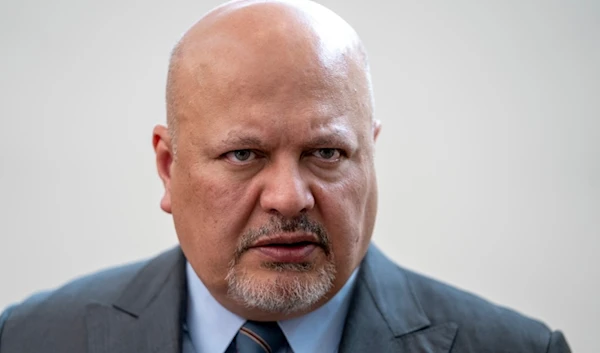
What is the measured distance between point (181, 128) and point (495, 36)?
4.20ft

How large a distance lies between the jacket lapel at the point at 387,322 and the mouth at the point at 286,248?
27 centimetres

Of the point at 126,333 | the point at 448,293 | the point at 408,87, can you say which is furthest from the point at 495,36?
the point at 126,333

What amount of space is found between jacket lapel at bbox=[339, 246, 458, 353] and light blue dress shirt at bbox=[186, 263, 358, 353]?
27mm

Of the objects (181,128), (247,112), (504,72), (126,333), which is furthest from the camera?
(504,72)

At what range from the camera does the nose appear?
5.09ft

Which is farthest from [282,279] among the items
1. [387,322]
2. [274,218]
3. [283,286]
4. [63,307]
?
[63,307]

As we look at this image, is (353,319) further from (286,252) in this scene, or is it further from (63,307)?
(63,307)

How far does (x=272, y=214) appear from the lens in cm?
158

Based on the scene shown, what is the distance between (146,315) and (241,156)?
473 millimetres

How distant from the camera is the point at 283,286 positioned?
5.27 ft

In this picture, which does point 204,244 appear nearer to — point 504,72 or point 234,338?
point 234,338

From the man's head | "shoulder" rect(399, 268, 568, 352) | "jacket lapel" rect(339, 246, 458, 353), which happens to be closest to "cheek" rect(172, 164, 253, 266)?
the man's head

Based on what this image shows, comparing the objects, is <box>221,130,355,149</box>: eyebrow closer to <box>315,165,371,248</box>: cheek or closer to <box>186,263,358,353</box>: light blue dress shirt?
<box>315,165,371,248</box>: cheek

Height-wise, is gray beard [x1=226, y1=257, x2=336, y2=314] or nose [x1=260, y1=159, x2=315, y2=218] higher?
nose [x1=260, y1=159, x2=315, y2=218]
